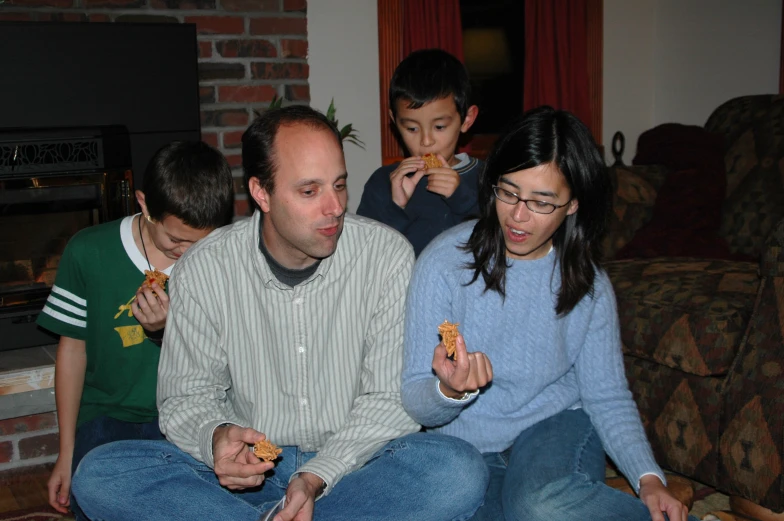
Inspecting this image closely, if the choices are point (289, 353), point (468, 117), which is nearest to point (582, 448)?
point (289, 353)

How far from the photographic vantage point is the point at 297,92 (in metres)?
3.36

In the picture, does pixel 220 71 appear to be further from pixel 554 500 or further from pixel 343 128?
pixel 554 500

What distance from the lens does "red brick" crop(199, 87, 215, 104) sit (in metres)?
3.17

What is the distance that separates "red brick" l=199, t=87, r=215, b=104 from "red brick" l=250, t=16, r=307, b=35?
0.94 ft

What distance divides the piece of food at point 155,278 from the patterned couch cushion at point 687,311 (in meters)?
1.37

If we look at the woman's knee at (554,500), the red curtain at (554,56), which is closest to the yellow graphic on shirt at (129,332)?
the woman's knee at (554,500)

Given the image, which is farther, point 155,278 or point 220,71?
point 220,71

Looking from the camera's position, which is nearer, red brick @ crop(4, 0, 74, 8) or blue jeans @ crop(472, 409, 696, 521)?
blue jeans @ crop(472, 409, 696, 521)

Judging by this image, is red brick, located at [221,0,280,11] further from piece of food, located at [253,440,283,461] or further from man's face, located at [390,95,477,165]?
piece of food, located at [253,440,283,461]

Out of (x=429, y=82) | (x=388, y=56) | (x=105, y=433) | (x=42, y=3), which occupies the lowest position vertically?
(x=105, y=433)

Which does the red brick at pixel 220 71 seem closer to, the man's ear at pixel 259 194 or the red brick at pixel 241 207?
the red brick at pixel 241 207

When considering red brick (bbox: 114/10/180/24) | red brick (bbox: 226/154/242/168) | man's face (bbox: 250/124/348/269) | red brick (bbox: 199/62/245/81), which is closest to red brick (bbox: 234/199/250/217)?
red brick (bbox: 226/154/242/168)

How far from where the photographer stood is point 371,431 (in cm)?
168

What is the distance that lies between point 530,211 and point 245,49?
1.90 m
